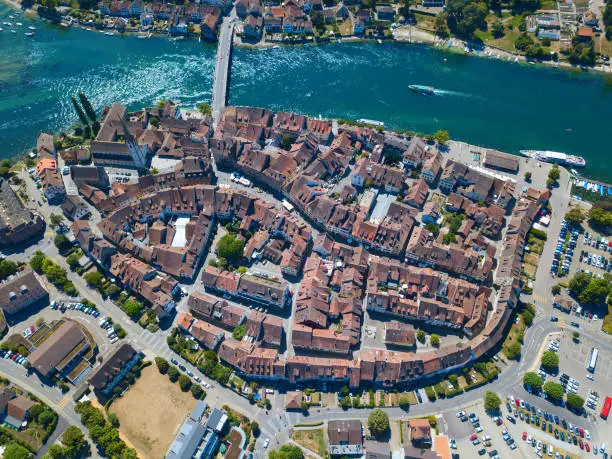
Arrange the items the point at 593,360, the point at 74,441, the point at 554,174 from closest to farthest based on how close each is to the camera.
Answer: the point at 74,441 → the point at 593,360 → the point at 554,174

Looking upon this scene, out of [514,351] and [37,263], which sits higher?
[37,263]

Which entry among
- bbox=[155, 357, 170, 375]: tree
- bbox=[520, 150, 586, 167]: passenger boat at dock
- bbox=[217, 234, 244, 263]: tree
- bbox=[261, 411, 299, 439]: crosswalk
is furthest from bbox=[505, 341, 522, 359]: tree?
bbox=[155, 357, 170, 375]: tree

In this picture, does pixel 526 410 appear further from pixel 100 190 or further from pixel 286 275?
pixel 100 190

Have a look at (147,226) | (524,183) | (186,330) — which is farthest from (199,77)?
(524,183)

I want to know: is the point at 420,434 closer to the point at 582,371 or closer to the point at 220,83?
the point at 582,371

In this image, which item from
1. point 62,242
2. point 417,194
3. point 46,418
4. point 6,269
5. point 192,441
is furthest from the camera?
point 417,194

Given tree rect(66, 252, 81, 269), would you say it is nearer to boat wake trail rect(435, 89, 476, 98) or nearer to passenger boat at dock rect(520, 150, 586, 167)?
boat wake trail rect(435, 89, 476, 98)

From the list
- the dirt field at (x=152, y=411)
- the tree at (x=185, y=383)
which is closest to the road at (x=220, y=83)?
the tree at (x=185, y=383)

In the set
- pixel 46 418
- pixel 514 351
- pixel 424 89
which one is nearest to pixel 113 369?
pixel 46 418
